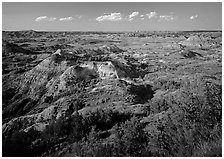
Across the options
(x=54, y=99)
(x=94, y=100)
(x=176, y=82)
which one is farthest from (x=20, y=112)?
(x=176, y=82)

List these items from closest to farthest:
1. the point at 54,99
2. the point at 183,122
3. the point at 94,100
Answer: the point at 183,122
the point at 94,100
the point at 54,99

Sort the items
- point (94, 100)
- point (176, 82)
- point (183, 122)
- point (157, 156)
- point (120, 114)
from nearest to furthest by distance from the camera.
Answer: point (157, 156) → point (183, 122) → point (120, 114) → point (94, 100) → point (176, 82)

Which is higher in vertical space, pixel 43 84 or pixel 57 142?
pixel 43 84

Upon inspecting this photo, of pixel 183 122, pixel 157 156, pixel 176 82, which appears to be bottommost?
pixel 157 156

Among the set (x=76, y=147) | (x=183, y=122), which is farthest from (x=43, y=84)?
(x=183, y=122)

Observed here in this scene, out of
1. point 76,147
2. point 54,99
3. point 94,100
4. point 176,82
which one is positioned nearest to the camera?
point 76,147

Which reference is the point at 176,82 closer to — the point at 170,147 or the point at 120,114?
the point at 120,114

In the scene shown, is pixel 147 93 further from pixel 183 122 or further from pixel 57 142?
pixel 57 142

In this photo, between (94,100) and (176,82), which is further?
(176,82)

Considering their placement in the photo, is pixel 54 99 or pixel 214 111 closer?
pixel 214 111
